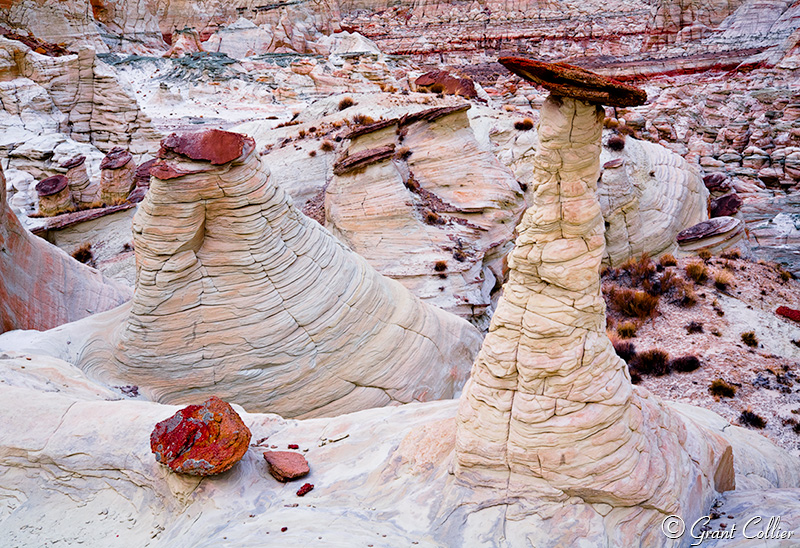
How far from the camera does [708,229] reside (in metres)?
20.0

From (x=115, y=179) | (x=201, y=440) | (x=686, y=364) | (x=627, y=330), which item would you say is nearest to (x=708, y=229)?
(x=627, y=330)

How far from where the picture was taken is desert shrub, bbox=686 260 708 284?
1590cm

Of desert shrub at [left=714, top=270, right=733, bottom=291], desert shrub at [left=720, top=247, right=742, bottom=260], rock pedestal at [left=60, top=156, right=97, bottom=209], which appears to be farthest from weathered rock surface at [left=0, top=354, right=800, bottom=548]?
rock pedestal at [left=60, top=156, right=97, bottom=209]

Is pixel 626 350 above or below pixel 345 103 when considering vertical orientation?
below

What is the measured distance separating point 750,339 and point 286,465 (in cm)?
1221

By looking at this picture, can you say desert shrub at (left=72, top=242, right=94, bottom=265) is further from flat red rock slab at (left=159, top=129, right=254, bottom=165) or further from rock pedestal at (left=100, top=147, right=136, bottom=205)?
flat red rock slab at (left=159, top=129, right=254, bottom=165)

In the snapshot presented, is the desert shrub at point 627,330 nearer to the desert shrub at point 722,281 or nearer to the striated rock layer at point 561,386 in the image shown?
the desert shrub at point 722,281

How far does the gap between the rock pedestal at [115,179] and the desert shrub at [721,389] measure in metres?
20.3

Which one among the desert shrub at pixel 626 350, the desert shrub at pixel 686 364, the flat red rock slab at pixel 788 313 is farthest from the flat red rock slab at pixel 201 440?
the flat red rock slab at pixel 788 313

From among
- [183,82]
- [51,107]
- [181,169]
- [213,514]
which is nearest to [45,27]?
[183,82]

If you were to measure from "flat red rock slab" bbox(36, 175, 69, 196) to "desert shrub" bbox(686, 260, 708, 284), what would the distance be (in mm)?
22137

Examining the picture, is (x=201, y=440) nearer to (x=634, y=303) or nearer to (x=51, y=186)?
(x=634, y=303)

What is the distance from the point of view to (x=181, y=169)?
8.07 meters

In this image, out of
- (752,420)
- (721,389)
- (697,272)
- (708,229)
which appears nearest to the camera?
(752,420)
